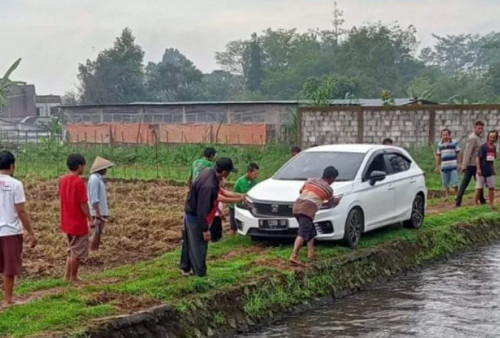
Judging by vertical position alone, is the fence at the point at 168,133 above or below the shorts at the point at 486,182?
above

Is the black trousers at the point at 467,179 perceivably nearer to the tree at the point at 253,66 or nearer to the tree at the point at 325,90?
the tree at the point at 325,90

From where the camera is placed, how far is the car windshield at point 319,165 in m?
13.4

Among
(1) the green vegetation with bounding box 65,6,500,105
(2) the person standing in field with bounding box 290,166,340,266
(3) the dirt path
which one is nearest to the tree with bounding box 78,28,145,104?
(1) the green vegetation with bounding box 65,6,500,105

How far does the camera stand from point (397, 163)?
48.4ft

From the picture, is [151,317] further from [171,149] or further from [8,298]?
[171,149]

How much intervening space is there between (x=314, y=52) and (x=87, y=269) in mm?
73975

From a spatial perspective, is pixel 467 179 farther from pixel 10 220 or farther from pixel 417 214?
pixel 10 220

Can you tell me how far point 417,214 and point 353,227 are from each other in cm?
273

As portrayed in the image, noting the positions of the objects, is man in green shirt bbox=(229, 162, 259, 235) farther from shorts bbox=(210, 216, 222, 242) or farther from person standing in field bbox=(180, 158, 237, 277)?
person standing in field bbox=(180, 158, 237, 277)

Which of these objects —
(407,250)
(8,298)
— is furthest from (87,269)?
(407,250)

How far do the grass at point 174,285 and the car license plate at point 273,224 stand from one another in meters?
0.35

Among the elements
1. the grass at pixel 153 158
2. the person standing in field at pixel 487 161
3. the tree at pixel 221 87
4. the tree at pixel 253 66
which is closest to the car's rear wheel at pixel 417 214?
the person standing in field at pixel 487 161

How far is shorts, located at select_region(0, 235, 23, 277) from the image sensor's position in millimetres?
8734

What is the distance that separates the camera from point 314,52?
84.1 metres
